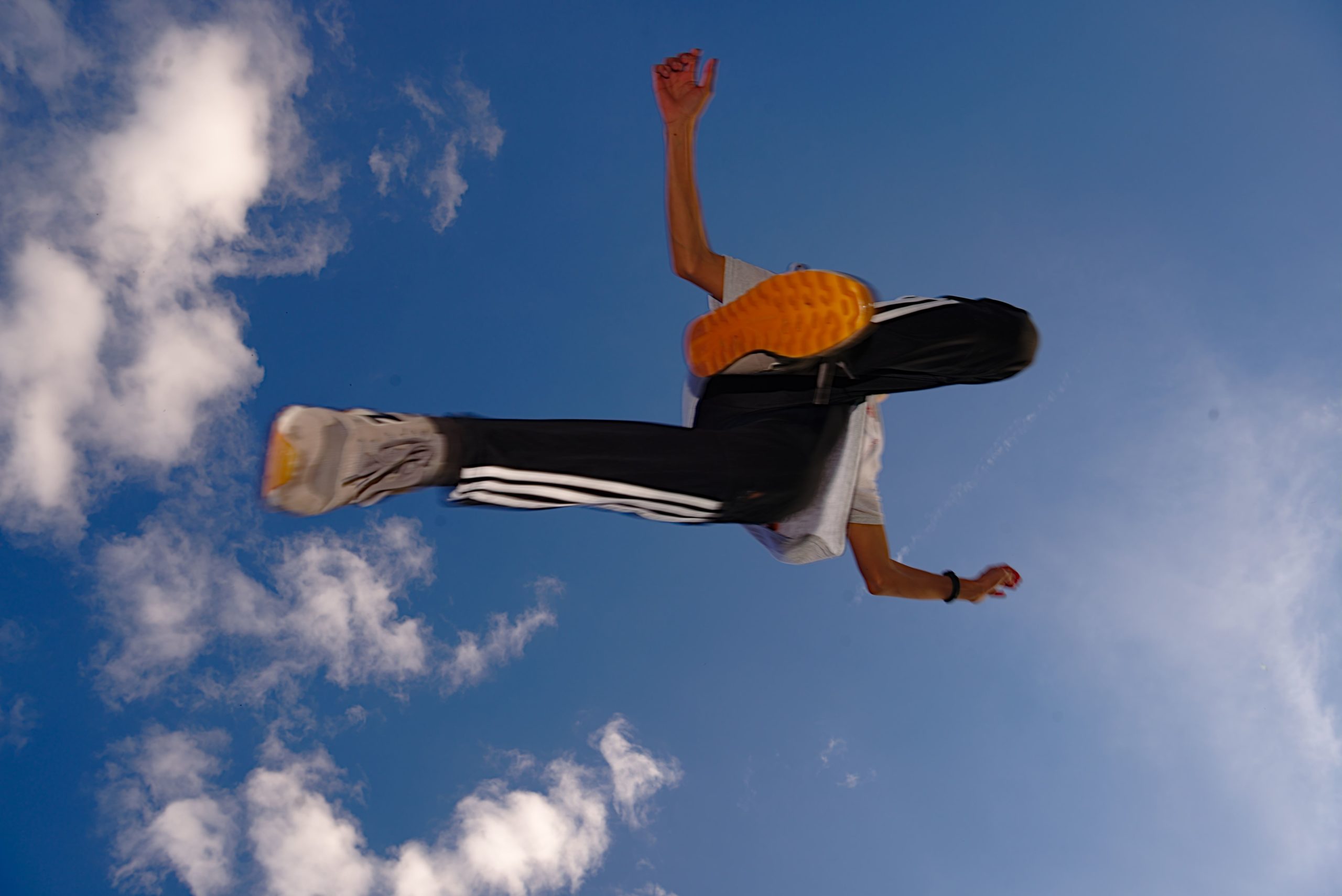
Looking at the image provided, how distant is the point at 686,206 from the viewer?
212 cm

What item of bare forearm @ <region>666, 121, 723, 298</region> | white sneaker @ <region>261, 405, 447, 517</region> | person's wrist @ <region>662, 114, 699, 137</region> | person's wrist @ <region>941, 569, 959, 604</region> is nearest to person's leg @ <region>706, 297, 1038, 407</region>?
bare forearm @ <region>666, 121, 723, 298</region>

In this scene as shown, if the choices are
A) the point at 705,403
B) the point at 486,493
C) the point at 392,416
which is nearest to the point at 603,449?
the point at 486,493

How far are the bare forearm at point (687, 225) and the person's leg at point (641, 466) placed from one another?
53 centimetres

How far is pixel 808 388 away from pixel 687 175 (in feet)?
2.46

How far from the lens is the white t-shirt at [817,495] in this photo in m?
Result: 2.01

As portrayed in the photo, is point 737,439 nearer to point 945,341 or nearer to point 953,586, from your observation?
point 945,341

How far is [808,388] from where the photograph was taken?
1.90m

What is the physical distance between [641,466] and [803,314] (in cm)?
51

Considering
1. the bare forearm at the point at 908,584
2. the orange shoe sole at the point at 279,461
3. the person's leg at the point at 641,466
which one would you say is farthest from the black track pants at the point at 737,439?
the bare forearm at the point at 908,584

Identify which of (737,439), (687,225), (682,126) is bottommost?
(737,439)

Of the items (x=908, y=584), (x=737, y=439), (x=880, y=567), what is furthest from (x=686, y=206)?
(x=908, y=584)

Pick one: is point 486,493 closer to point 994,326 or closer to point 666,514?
point 666,514

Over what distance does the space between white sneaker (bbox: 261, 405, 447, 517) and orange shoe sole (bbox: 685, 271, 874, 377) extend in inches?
30.0

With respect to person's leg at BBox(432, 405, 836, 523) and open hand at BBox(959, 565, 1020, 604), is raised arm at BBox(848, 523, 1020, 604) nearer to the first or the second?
open hand at BBox(959, 565, 1020, 604)
